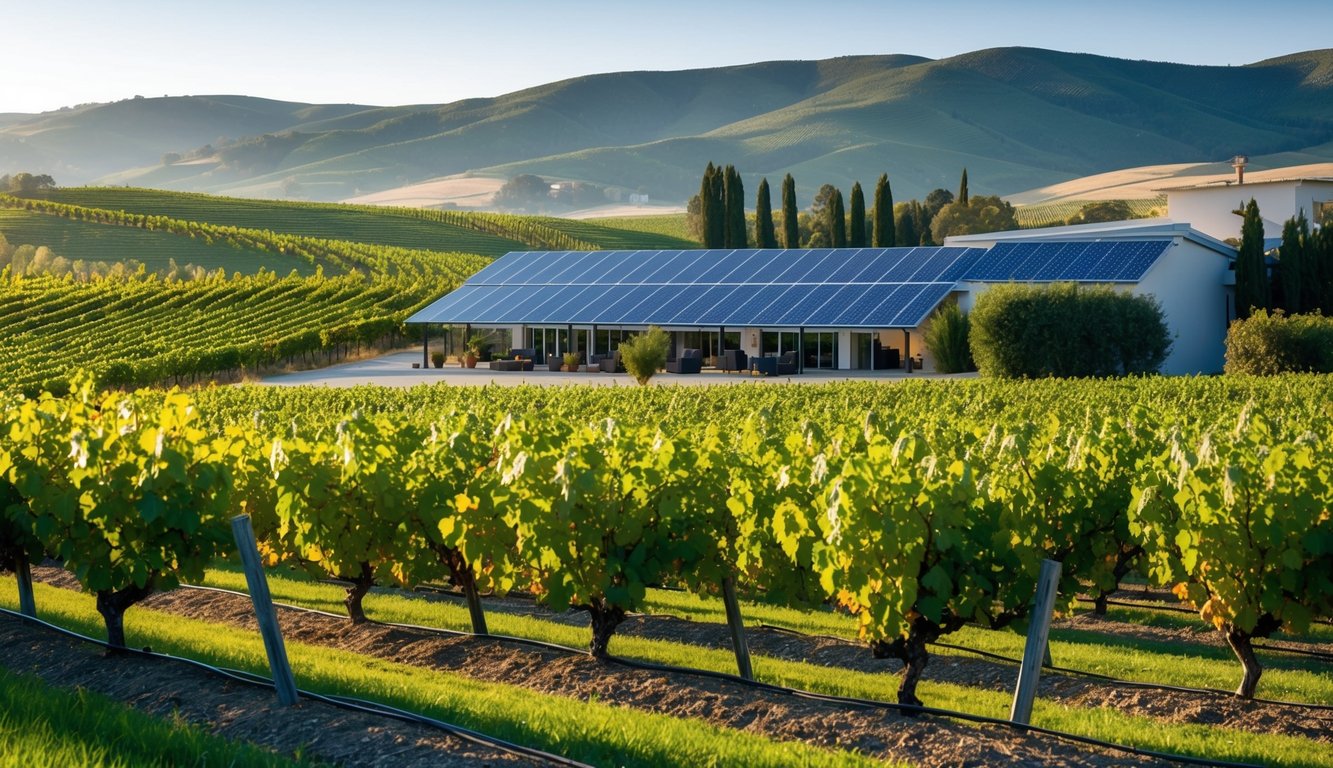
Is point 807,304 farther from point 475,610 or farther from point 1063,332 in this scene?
point 475,610

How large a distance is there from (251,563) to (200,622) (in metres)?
4.66

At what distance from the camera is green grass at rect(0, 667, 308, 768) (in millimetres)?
6637

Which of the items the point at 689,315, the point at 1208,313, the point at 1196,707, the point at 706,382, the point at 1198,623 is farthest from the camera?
the point at 689,315

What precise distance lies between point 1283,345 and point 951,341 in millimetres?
10549

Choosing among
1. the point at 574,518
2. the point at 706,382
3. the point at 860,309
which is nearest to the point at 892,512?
the point at 574,518

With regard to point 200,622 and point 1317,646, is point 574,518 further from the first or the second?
point 1317,646

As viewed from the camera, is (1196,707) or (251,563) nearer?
(251,563)

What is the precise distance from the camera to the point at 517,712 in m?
8.44

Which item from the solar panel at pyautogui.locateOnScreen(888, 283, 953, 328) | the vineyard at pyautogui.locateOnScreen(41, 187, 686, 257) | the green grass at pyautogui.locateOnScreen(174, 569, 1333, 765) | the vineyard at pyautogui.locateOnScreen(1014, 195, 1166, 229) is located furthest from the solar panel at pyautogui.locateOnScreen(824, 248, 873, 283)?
the vineyard at pyautogui.locateOnScreen(1014, 195, 1166, 229)

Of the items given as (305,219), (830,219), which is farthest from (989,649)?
(305,219)

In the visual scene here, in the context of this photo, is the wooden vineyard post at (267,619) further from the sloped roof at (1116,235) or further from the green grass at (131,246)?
the green grass at (131,246)

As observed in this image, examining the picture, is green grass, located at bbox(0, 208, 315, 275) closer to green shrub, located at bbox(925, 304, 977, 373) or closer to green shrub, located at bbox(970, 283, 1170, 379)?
green shrub, located at bbox(925, 304, 977, 373)

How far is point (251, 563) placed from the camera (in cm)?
903

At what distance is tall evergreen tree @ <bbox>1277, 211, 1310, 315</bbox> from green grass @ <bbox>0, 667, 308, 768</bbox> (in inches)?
1737
